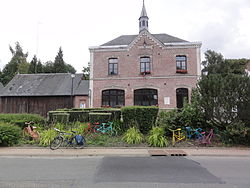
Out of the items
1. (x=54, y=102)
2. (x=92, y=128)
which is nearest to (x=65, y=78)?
(x=54, y=102)

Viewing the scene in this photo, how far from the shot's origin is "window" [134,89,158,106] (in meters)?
17.5

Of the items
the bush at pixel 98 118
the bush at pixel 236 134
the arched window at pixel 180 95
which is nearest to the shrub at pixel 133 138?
the bush at pixel 98 118

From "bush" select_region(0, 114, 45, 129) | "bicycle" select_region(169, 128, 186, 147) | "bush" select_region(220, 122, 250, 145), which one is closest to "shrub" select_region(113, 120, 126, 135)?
"bicycle" select_region(169, 128, 186, 147)

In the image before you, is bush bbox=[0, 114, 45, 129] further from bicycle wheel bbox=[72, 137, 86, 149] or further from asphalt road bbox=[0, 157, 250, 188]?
bicycle wheel bbox=[72, 137, 86, 149]

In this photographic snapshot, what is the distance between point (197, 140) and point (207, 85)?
3.12m

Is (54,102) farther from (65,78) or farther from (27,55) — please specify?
(27,55)

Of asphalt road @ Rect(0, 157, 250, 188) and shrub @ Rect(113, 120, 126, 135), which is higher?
shrub @ Rect(113, 120, 126, 135)

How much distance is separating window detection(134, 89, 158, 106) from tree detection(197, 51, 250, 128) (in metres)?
8.51

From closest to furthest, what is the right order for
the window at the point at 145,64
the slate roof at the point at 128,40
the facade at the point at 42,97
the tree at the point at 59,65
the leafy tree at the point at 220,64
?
the window at the point at 145,64, the slate roof at the point at 128,40, the facade at the point at 42,97, the leafy tree at the point at 220,64, the tree at the point at 59,65

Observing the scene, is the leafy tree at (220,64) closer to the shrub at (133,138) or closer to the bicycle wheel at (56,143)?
the shrub at (133,138)

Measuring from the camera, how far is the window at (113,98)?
17.8 m

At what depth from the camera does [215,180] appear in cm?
424

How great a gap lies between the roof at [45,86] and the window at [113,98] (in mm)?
3546

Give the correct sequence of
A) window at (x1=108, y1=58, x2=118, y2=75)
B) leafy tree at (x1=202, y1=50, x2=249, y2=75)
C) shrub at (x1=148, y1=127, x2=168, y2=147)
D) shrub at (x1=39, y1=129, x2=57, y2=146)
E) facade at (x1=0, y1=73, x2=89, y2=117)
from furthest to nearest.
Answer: leafy tree at (x1=202, y1=50, x2=249, y2=75)
facade at (x1=0, y1=73, x2=89, y2=117)
window at (x1=108, y1=58, x2=118, y2=75)
shrub at (x1=39, y1=129, x2=57, y2=146)
shrub at (x1=148, y1=127, x2=168, y2=147)
